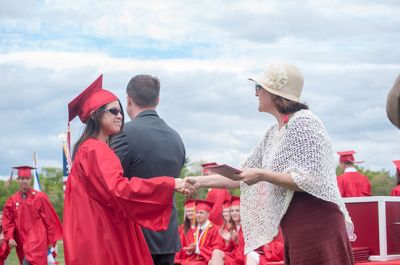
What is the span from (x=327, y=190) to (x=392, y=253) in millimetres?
4231

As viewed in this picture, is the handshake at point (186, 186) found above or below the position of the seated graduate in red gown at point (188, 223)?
above

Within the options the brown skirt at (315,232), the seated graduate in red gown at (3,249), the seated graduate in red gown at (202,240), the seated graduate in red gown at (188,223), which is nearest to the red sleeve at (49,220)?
the seated graduate in red gown at (3,249)

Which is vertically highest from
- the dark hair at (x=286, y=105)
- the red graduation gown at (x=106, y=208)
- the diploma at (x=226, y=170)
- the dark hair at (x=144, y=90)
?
the dark hair at (x=144, y=90)

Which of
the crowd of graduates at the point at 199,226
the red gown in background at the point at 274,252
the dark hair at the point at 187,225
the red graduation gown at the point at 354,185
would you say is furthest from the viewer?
the red graduation gown at the point at 354,185

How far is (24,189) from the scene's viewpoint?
1530cm

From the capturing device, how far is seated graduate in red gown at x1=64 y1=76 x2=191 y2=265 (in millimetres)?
4766

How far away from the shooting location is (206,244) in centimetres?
1226

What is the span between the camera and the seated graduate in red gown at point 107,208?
15.6 ft

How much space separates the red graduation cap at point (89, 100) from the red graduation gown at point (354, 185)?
29.8 ft

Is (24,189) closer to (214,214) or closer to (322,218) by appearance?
(214,214)

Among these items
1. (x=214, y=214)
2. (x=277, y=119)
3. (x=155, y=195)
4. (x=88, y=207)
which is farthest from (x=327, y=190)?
Answer: (x=214, y=214)

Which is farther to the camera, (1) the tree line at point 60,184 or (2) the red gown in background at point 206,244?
(1) the tree line at point 60,184

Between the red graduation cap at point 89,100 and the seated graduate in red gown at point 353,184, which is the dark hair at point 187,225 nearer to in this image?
the seated graduate in red gown at point 353,184

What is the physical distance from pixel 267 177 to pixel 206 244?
302 inches
